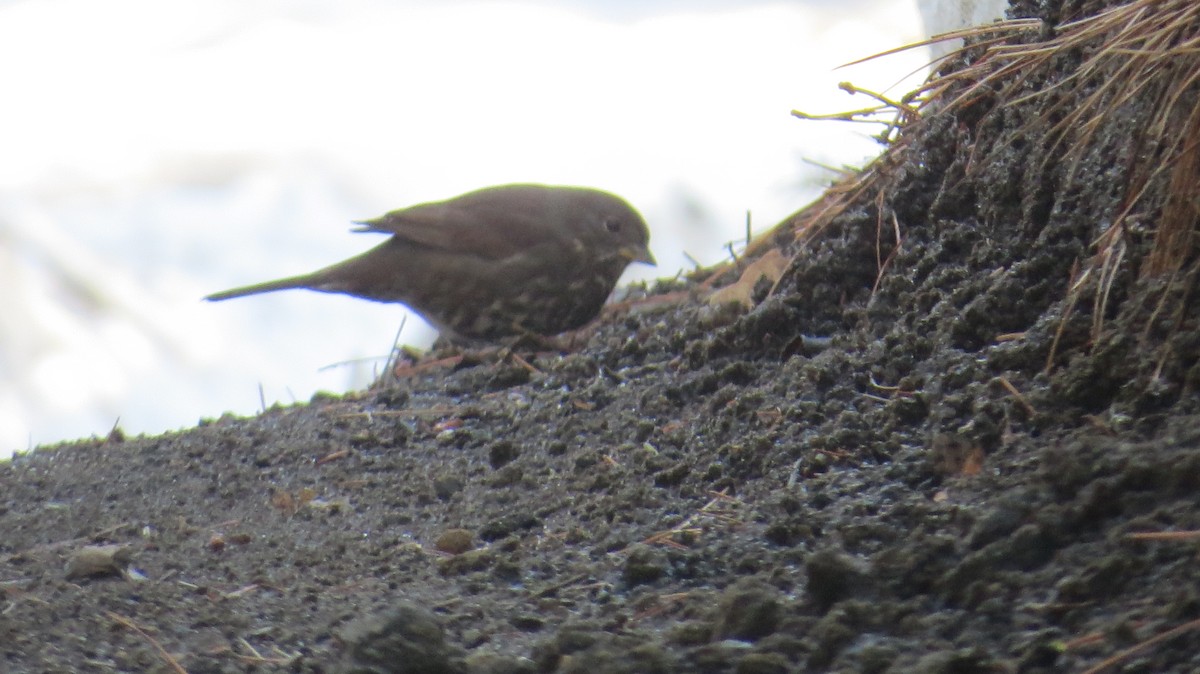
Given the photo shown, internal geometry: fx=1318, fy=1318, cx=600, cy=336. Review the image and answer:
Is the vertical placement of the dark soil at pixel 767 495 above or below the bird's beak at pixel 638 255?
below

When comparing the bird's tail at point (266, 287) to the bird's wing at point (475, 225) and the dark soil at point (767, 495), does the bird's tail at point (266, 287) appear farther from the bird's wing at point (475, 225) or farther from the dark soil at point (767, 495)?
the dark soil at point (767, 495)

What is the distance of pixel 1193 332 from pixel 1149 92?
0.48 metres

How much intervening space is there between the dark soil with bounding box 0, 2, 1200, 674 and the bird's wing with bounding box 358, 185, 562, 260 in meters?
1.46

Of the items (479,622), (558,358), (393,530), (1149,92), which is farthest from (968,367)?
(558,358)

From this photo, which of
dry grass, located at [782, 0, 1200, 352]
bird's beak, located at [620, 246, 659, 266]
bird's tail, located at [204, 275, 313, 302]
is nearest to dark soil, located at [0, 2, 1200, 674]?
dry grass, located at [782, 0, 1200, 352]

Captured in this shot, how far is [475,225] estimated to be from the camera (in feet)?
16.2

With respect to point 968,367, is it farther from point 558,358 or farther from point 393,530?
point 558,358

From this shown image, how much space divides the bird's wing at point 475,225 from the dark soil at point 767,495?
1465 mm

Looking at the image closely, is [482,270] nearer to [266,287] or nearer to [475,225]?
[475,225]

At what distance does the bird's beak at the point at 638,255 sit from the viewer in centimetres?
516

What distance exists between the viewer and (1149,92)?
2.21m

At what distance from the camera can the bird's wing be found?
489 centimetres

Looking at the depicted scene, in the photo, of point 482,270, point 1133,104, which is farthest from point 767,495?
point 482,270

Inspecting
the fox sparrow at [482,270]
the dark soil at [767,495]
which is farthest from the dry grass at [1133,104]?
the fox sparrow at [482,270]
